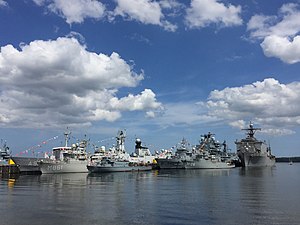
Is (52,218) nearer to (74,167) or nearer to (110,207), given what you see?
(110,207)

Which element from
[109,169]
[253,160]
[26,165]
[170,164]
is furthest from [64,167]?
[253,160]

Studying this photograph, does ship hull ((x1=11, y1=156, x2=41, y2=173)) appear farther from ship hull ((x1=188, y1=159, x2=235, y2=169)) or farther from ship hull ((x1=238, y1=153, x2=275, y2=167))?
ship hull ((x1=238, y1=153, x2=275, y2=167))

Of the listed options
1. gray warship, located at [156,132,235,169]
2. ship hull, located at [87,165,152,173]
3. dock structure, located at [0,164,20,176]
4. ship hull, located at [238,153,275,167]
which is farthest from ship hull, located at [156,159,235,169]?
dock structure, located at [0,164,20,176]

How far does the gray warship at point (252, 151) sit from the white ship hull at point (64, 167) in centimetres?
9077

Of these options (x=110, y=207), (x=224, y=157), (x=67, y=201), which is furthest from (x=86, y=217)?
(x=224, y=157)

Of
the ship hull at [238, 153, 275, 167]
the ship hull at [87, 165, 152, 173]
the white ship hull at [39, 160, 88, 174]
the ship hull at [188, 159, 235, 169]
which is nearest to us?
the white ship hull at [39, 160, 88, 174]

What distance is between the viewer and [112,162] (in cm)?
11200

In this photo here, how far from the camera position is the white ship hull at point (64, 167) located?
97.8 metres

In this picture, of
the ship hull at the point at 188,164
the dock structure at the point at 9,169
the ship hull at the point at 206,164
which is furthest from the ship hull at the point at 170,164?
the dock structure at the point at 9,169

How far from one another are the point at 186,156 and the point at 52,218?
11631cm

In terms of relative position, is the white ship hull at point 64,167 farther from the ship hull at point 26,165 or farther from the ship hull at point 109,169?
the ship hull at point 26,165

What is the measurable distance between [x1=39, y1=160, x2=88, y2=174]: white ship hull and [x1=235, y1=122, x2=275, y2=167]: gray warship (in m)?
90.8

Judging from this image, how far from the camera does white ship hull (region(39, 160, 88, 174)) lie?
97.8m

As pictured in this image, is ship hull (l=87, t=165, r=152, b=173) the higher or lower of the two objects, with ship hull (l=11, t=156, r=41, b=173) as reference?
lower
